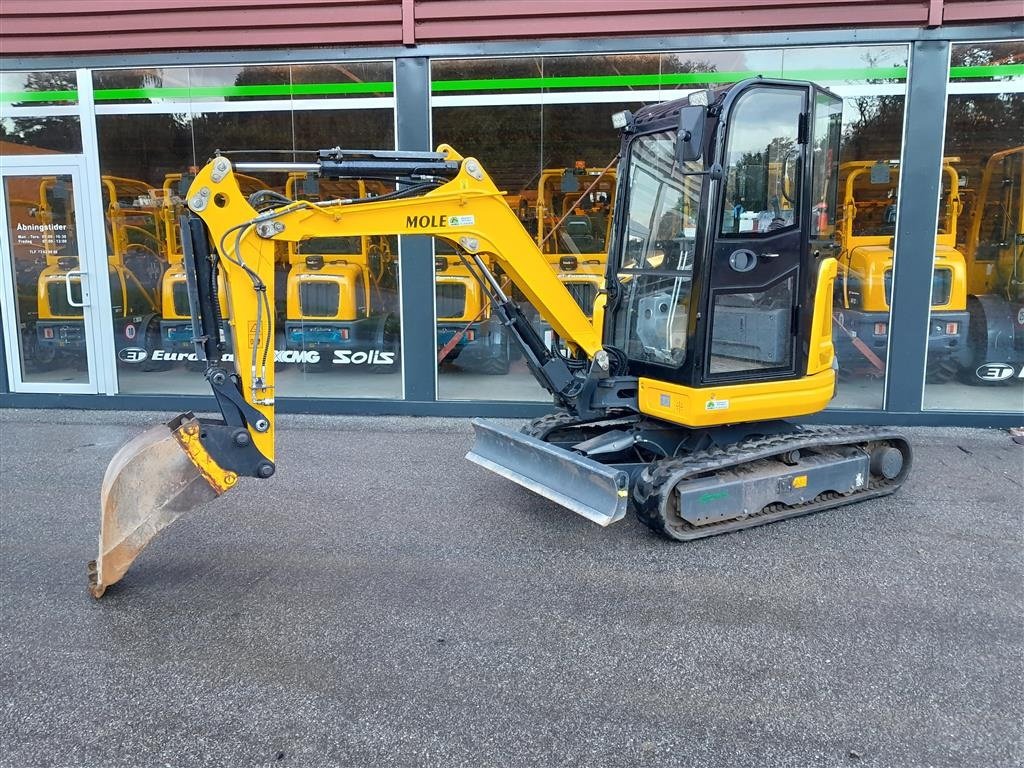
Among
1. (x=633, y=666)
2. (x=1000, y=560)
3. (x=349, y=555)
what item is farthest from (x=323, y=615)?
(x=1000, y=560)

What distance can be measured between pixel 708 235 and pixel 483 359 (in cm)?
404

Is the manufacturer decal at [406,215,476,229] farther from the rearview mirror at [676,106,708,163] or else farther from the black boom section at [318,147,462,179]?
the rearview mirror at [676,106,708,163]

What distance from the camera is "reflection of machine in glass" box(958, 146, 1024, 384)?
7.54 meters

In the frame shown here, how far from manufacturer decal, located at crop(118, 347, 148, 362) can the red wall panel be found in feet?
10.3

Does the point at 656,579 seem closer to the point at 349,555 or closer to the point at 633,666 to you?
the point at 633,666

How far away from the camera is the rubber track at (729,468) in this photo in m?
4.39

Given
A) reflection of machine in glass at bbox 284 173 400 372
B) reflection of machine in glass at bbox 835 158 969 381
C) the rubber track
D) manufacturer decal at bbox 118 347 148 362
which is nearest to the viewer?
the rubber track

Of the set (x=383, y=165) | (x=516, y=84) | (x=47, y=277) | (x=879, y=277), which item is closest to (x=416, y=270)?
(x=516, y=84)

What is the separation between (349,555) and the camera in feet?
14.5

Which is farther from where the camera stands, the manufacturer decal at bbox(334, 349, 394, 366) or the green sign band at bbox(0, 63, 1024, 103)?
the manufacturer decal at bbox(334, 349, 394, 366)

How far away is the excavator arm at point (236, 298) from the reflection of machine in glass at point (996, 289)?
5.72 m

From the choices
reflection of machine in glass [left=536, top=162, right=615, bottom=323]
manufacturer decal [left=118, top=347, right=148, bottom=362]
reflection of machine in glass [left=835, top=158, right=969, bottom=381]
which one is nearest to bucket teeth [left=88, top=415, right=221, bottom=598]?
reflection of machine in glass [left=536, top=162, right=615, bottom=323]

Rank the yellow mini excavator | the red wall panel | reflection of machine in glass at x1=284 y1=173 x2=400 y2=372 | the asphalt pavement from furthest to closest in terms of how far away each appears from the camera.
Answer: reflection of machine in glass at x1=284 y1=173 x2=400 y2=372 < the red wall panel < the yellow mini excavator < the asphalt pavement

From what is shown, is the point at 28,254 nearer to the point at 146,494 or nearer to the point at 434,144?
the point at 434,144
